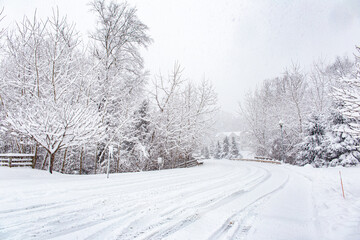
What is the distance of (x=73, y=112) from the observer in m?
7.01

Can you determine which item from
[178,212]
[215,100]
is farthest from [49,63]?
[215,100]

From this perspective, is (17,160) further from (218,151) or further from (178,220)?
(218,151)

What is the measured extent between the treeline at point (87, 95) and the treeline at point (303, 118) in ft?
30.9

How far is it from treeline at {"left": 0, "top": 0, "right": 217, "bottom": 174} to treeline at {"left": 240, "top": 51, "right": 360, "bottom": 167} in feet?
30.9

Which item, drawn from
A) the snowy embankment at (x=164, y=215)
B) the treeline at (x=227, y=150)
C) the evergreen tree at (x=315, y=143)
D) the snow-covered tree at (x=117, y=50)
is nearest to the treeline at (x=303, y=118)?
the evergreen tree at (x=315, y=143)

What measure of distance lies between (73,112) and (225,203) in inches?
268

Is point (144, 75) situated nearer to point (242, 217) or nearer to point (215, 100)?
point (215, 100)

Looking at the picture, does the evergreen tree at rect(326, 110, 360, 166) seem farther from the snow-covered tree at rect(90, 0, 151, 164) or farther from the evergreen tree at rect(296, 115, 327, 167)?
the snow-covered tree at rect(90, 0, 151, 164)

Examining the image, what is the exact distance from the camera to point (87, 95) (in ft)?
33.4

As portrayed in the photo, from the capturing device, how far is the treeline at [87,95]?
7.45 meters

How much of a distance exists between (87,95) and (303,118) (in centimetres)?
2492

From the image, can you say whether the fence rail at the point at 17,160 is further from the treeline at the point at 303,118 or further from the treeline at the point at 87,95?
the treeline at the point at 303,118

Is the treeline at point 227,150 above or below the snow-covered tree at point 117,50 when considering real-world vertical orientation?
below

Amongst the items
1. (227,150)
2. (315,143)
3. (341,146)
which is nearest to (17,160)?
(341,146)
